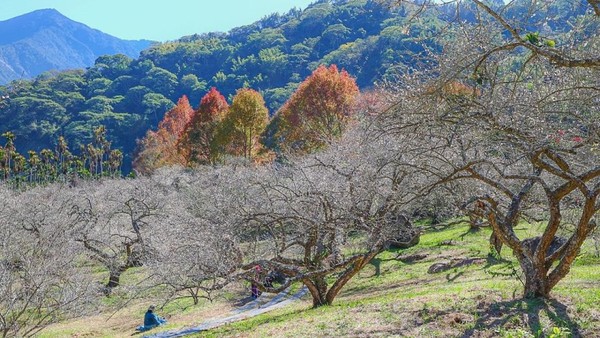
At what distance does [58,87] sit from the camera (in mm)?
109562

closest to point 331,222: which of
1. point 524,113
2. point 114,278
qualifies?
point 524,113

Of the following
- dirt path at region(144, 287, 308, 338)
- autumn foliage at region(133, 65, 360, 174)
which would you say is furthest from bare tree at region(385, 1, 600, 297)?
autumn foliage at region(133, 65, 360, 174)

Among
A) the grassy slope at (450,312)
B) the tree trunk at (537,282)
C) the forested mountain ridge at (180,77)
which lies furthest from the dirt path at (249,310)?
the forested mountain ridge at (180,77)

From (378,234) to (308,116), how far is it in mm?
28356

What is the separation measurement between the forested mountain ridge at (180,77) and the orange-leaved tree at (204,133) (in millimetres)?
27952

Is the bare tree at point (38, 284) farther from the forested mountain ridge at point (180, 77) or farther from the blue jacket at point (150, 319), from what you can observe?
the forested mountain ridge at point (180, 77)

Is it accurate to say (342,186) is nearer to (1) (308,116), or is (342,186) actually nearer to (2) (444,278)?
(2) (444,278)

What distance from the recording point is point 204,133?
1775 inches

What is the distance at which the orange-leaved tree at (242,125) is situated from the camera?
140ft

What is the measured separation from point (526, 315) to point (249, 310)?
390 inches

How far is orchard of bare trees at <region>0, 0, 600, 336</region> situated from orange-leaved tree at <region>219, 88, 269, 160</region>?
18.8 meters

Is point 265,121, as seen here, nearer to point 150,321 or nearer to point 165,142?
point 165,142

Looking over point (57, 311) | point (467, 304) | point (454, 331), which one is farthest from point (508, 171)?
point (57, 311)

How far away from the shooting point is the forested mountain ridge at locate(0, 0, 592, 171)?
9119 cm
